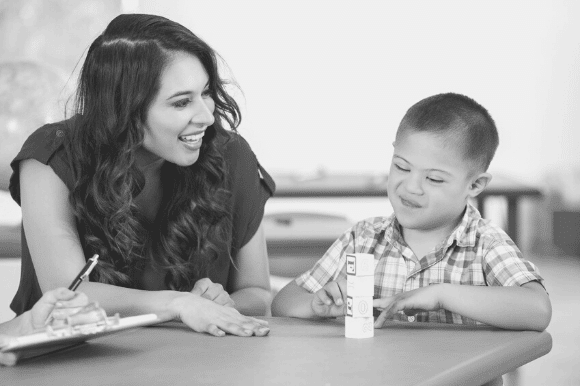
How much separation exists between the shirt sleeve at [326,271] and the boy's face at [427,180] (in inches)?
6.2

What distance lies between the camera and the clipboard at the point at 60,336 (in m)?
1.04

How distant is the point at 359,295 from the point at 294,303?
316 millimetres

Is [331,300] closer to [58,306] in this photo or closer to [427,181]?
[427,181]

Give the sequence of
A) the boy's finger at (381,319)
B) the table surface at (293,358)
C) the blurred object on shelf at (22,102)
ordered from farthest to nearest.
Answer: the blurred object on shelf at (22,102) → the boy's finger at (381,319) → the table surface at (293,358)

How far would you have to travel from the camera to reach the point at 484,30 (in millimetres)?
6930

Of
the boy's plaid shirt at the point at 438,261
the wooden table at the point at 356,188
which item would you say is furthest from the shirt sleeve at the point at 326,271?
the wooden table at the point at 356,188

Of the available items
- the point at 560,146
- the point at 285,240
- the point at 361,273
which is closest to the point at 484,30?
the point at 560,146

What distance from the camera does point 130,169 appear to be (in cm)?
175

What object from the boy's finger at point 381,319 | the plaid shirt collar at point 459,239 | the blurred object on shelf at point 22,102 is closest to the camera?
Answer: the boy's finger at point 381,319

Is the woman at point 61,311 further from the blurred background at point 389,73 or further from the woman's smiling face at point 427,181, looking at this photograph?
the blurred background at point 389,73

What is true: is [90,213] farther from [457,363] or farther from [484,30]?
[484,30]

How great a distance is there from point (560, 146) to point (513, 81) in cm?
64

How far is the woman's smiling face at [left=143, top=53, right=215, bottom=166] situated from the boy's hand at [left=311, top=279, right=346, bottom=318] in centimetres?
42

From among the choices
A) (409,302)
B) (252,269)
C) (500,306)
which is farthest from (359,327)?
(252,269)
